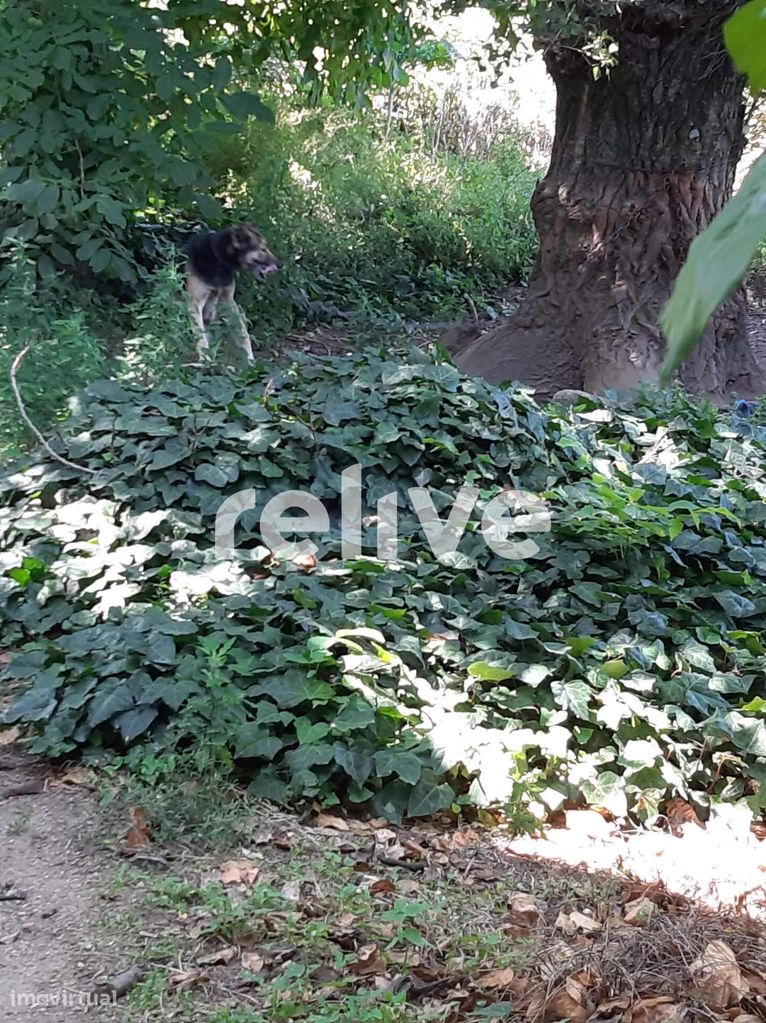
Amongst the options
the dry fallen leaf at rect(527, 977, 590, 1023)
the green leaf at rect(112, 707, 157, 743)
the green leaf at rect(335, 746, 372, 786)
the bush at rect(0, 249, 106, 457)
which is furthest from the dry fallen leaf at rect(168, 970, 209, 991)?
the bush at rect(0, 249, 106, 457)

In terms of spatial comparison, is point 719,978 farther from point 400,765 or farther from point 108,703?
point 108,703

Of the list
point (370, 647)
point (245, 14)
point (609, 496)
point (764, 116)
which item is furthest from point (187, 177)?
point (764, 116)

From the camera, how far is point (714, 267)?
0.42 m

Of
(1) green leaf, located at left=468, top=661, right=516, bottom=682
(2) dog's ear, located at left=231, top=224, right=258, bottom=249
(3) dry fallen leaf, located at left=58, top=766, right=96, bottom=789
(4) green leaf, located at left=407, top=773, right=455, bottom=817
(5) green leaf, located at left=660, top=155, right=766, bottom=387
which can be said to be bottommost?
(4) green leaf, located at left=407, top=773, right=455, bottom=817

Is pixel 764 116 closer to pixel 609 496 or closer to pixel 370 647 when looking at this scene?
pixel 609 496

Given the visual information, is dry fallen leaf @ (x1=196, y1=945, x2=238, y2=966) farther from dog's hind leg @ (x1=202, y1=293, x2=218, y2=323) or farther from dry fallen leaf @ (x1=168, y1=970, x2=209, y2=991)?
dog's hind leg @ (x1=202, y1=293, x2=218, y2=323)

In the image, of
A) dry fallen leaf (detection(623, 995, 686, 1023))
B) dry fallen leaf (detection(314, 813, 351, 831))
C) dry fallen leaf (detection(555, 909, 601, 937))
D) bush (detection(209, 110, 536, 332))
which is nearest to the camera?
dry fallen leaf (detection(623, 995, 686, 1023))

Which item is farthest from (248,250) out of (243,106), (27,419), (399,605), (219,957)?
(219,957)

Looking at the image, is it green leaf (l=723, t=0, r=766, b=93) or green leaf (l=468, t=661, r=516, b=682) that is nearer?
green leaf (l=723, t=0, r=766, b=93)

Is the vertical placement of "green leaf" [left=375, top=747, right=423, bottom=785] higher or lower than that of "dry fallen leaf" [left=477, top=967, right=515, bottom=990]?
higher

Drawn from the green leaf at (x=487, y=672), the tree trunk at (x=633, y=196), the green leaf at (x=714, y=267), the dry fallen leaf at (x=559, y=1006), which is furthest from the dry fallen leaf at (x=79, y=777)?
the tree trunk at (x=633, y=196)

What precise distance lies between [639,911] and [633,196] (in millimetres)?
5812

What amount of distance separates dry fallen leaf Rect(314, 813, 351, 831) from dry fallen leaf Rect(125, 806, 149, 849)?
0.52 m

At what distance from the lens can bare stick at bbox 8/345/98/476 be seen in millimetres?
4836
